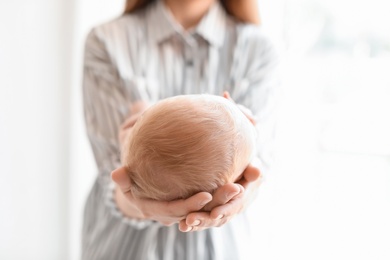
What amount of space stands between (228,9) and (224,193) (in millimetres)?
540

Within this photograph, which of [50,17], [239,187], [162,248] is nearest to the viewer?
[239,187]

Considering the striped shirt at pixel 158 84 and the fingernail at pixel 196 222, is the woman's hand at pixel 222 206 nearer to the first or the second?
the fingernail at pixel 196 222

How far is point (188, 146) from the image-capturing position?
2.03ft

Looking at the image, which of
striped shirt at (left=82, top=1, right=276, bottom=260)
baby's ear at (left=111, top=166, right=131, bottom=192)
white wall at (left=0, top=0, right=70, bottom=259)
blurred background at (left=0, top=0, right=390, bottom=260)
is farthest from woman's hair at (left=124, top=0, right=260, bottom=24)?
white wall at (left=0, top=0, right=70, bottom=259)

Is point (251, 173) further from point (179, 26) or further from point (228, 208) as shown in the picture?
point (179, 26)

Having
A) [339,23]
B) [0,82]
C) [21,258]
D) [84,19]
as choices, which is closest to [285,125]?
[339,23]

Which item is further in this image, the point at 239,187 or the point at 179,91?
the point at 179,91

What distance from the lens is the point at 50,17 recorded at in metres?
1.61

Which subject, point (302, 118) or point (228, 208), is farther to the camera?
point (302, 118)

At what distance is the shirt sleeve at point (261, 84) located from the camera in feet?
3.06

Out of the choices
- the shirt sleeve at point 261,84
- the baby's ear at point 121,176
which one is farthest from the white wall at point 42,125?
the baby's ear at point 121,176

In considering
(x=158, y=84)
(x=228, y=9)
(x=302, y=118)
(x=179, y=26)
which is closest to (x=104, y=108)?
(x=158, y=84)

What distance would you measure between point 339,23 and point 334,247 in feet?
2.27

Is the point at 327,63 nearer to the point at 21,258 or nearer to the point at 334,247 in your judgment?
the point at 334,247
